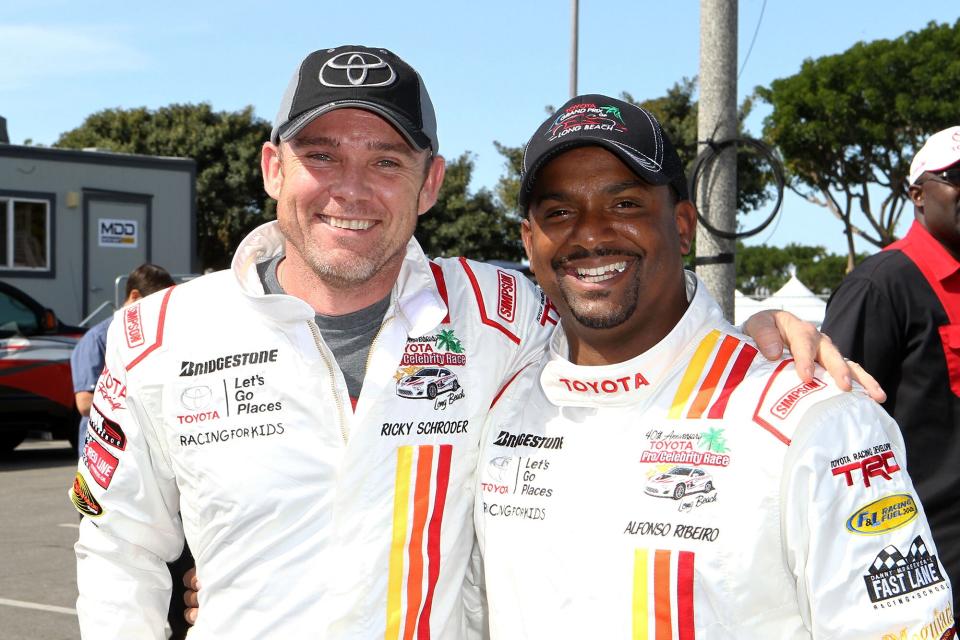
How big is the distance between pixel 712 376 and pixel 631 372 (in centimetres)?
17

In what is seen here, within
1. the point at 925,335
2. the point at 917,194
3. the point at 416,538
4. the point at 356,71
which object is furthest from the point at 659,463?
Answer: the point at 917,194

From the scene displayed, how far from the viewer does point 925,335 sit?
3.26 m

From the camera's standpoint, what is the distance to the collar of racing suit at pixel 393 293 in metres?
2.54

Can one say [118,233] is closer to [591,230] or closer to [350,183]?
[350,183]

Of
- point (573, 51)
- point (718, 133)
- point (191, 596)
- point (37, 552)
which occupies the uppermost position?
point (573, 51)

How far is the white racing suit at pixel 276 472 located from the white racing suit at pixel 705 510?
19cm

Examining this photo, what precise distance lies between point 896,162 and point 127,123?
26.7m

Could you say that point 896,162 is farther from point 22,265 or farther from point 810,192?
point 22,265

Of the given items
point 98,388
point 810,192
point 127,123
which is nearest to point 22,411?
point 98,388

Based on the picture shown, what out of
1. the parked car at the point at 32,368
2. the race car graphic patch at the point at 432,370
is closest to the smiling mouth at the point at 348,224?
the race car graphic patch at the point at 432,370

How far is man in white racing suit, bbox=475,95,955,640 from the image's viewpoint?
195 cm

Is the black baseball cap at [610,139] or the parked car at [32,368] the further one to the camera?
the parked car at [32,368]

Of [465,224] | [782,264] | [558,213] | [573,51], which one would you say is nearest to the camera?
[558,213]

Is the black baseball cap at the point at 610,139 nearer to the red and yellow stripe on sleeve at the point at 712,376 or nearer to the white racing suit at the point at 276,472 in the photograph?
the red and yellow stripe on sleeve at the point at 712,376
